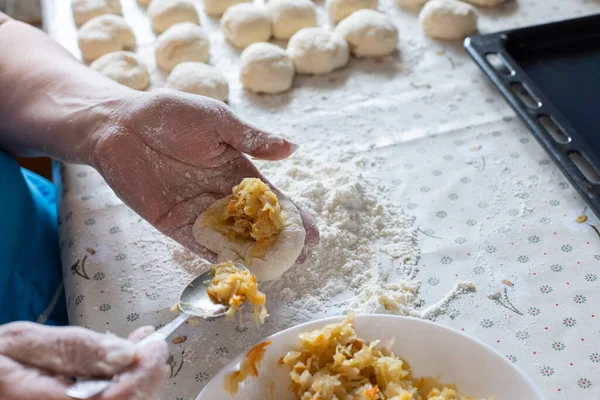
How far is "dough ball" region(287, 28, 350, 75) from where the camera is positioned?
6.50 feet

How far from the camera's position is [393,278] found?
1.37m

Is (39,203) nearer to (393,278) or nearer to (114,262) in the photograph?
(114,262)

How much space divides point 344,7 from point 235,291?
145 cm

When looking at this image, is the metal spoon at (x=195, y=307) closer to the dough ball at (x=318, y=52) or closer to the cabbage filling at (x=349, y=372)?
the cabbage filling at (x=349, y=372)

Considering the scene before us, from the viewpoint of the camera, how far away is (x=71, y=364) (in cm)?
85

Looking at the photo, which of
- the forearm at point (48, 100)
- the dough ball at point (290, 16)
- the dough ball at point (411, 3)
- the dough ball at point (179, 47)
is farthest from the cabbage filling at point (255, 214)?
the dough ball at point (411, 3)

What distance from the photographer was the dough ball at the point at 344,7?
2186mm

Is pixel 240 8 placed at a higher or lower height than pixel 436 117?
higher

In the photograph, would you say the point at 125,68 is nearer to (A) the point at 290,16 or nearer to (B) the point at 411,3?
(A) the point at 290,16

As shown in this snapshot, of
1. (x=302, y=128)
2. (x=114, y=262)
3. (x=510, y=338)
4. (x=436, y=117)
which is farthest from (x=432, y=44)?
(x=114, y=262)

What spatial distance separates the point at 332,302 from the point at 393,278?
166 millimetres

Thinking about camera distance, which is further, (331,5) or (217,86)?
(331,5)

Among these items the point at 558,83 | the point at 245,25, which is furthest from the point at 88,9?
the point at 558,83

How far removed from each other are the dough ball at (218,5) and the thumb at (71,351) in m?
1.72
